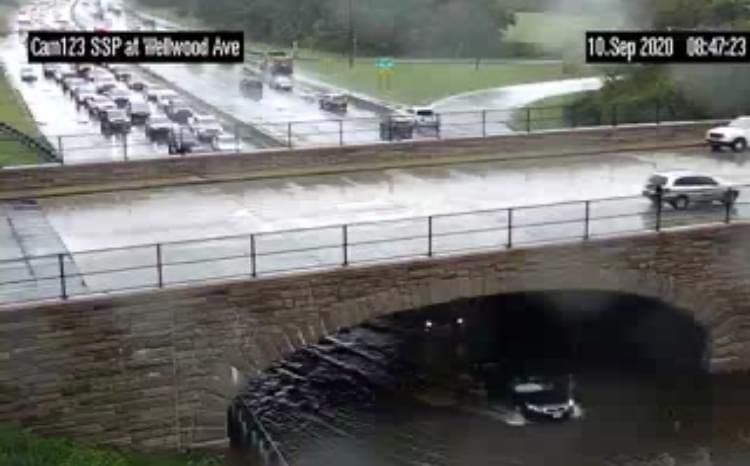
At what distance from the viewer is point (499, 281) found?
38.5 ft

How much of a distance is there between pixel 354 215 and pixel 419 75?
16865mm

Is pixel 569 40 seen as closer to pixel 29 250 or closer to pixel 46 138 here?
pixel 29 250

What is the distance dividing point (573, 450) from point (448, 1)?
14799 millimetres

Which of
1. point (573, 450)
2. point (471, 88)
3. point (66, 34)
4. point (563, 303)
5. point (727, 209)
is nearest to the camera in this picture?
point (66, 34)

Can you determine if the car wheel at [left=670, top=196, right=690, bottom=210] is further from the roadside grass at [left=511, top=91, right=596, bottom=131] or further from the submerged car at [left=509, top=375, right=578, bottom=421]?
the roadside grass at [left=511, top=91, right=596, bottom=131]

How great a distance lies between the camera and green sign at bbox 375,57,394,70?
2802 centimetres

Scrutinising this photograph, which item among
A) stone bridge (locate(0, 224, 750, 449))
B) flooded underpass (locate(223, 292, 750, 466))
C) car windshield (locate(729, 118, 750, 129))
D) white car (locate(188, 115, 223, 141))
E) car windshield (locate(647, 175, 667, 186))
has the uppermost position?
white car (locate(188, 115, 223, 141))

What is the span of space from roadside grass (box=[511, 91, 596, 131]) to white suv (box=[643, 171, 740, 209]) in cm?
948

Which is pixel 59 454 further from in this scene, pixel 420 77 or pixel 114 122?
pixel 420 77

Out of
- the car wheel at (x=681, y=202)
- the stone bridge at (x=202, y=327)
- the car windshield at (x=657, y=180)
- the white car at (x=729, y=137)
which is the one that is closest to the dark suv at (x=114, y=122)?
the white car at (x=729, y=137)

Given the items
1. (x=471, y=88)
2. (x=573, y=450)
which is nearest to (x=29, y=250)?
(x=573, y=450)

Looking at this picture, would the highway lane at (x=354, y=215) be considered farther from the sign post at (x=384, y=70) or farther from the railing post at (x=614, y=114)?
the sign post at (x=384, y=70)

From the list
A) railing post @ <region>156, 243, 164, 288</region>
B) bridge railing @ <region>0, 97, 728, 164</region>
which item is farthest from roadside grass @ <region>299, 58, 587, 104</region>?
railing post @ <region>156, 243, 164, 288</region>

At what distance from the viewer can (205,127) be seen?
24.8 metres
